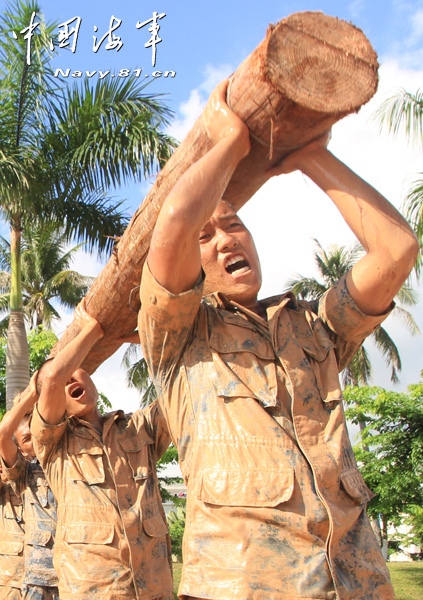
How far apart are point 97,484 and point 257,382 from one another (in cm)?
298

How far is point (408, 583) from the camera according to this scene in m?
14.8

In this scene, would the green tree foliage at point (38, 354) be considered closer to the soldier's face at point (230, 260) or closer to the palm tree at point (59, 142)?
the palm tree at point (59, 142)

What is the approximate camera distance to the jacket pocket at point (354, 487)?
2.12m

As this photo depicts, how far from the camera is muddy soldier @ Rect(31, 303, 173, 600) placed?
4504 millimetres

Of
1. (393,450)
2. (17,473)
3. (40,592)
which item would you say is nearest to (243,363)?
(40,592)

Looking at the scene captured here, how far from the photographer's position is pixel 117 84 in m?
11.3

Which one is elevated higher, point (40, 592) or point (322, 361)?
point (322, 361)

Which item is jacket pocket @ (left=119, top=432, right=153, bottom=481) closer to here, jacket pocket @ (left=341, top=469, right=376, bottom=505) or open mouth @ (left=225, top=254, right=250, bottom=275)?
open mouth @ (left=225, top=254, right=250, bottom=275)

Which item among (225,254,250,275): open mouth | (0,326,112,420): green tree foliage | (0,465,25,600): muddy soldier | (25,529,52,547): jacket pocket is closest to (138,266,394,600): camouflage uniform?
(225,254,250,275): open mouth

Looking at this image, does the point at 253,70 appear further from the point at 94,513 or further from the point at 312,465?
the point at 94,513

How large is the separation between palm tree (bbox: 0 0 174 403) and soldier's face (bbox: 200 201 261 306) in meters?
8.34

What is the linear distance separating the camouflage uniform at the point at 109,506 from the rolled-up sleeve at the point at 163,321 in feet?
8.69

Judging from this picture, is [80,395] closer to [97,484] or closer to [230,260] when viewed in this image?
[97,484]

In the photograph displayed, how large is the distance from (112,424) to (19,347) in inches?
271
